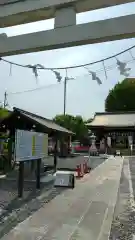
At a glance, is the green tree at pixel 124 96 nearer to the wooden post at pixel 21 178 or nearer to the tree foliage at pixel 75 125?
the tree foliage at pixel 75 125

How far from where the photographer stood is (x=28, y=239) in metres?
5.38

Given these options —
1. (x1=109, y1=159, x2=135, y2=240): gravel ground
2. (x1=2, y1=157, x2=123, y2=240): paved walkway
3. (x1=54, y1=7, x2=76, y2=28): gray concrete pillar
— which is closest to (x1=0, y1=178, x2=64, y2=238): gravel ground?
(x1=2, y1=157, x2=123, y2=240): paved walkway

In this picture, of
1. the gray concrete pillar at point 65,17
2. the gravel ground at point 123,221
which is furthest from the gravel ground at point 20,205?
the gray concrete pillar at point 65,17

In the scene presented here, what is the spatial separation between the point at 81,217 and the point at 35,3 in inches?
194

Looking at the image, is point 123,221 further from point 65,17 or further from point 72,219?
point 65,17

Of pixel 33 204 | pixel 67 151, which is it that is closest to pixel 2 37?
pixel 33 204

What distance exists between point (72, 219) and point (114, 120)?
37782mm

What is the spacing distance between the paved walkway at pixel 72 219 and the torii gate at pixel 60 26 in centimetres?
390

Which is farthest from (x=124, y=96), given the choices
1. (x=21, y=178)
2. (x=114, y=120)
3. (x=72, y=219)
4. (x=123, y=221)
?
(x=72, y=219)

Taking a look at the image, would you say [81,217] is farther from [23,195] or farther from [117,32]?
[117,32]

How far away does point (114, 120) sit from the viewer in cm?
4403

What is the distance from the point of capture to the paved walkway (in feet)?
18.7

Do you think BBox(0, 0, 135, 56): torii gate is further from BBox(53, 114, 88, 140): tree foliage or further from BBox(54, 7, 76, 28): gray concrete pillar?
BBox(53, 114, 88, 140): tree foliage

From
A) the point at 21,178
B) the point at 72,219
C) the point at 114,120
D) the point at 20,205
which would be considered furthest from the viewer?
the point at 114,120
